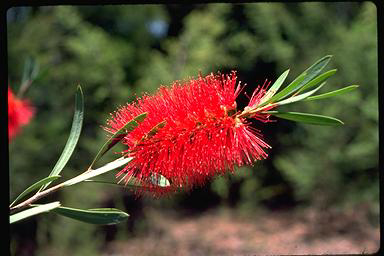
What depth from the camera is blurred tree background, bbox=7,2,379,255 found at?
13.7 feet

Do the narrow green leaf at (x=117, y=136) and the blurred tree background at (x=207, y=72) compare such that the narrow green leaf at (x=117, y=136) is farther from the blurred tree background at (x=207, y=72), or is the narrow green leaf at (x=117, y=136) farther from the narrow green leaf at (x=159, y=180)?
the blurred tree background at (x=207, y=72)

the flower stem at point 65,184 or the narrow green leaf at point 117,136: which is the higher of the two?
the narrow green leaf at point 117,136

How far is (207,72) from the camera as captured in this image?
14.0 ft

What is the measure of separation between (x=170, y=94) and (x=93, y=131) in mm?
3788

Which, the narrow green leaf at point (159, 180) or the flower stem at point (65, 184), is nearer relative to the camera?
the flower stem at point (65, 184)

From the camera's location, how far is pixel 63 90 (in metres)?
4.41

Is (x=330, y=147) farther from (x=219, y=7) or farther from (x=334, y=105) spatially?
(x=219, y=7)

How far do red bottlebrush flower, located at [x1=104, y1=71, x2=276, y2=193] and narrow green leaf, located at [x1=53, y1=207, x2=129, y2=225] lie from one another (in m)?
0.13

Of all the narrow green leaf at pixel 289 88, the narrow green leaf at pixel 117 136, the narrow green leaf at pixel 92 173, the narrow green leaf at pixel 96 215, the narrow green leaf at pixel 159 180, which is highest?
the narrow green leaf at pixel 289 88

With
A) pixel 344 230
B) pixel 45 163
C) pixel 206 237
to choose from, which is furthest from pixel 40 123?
pixel 344 230

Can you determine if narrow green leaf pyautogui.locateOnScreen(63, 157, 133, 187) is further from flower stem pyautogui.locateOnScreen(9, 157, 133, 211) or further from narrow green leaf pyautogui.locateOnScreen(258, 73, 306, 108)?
narrow green leaf pyautogui.locateOnScreen(258, 73, 306, 108)

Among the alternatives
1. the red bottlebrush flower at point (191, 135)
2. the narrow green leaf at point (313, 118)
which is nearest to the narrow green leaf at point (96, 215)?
the red bottlebrush flower at point (191, 135)

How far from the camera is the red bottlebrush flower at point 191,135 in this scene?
2.80ft

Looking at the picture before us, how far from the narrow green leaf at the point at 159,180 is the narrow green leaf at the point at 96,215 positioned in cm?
14
